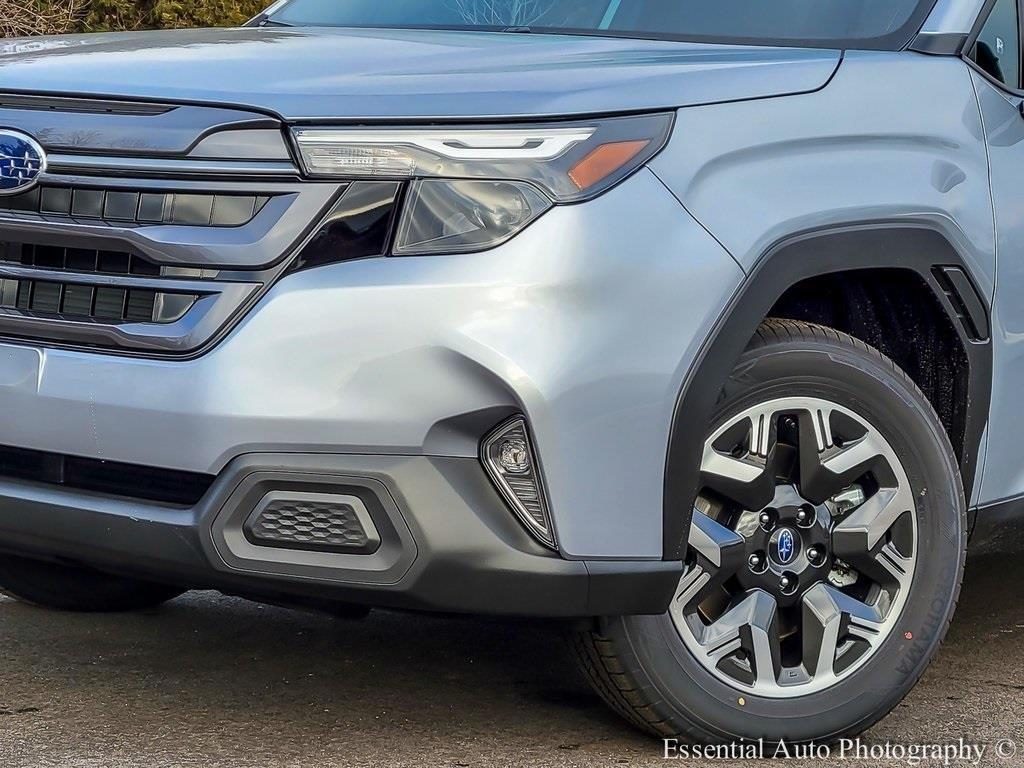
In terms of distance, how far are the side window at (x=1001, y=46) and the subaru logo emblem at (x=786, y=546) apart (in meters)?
1.10


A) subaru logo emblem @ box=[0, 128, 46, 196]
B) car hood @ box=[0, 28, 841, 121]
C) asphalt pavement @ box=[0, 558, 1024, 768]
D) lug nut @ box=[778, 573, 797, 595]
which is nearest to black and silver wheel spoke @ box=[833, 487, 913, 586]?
lug nut @ box=[778, 573, 797, 595]

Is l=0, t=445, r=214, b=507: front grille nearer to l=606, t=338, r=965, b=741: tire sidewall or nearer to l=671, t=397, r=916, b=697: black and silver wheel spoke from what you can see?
l=606, t=338, r=965, b=741: tire sidewall

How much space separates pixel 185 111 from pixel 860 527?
4.76 feet

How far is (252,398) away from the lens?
2.54 meters

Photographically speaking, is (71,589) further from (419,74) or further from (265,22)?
(419,74)

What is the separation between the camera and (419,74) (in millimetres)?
2697

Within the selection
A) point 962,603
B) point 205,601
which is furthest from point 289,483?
point 962,603

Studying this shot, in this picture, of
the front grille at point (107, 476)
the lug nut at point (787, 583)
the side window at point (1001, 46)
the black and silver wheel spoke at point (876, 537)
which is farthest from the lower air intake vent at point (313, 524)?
the side window at point (1001, 46)

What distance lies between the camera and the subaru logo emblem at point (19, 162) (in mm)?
2730

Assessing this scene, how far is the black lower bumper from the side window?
1.39 meters

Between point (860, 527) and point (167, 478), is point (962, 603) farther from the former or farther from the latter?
point (167, 478)

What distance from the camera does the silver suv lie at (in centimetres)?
255

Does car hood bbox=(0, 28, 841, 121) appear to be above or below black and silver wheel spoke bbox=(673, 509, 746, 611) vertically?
above

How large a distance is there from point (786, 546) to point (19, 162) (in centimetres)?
153
